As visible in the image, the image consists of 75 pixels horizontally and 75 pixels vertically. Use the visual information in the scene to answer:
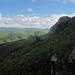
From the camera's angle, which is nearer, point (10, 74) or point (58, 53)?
point (58, 53)

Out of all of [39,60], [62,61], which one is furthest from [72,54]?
[39,60]

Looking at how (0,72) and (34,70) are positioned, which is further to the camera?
(0,72)

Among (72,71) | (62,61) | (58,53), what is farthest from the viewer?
(58,53)

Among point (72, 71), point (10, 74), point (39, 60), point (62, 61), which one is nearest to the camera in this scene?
point (72, 71)

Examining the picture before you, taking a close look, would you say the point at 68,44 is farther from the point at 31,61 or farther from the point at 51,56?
the point at 31,61

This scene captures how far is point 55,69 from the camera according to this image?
67250 millimetres

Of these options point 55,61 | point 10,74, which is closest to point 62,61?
point 55,61

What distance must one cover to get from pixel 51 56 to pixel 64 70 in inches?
452

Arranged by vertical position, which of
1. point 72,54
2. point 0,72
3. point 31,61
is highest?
point 72,54

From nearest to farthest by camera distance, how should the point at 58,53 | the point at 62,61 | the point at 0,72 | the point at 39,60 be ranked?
the point at 62,61, the point at 58,53, the point at 39,60, the point at 0,72

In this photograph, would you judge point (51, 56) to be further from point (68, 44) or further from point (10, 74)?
point (10, 74)

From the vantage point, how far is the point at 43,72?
71188 millimetres

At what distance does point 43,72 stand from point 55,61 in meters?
6.40

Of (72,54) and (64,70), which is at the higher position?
(72,54)
